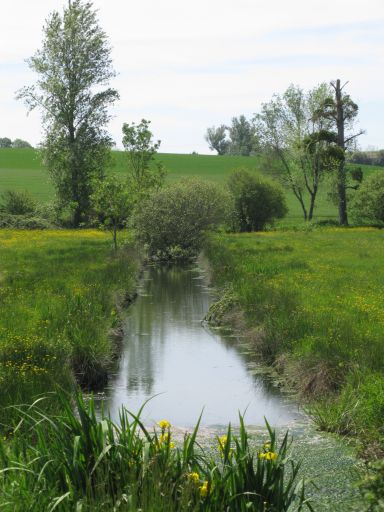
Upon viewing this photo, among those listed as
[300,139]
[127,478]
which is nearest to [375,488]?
[127,478]

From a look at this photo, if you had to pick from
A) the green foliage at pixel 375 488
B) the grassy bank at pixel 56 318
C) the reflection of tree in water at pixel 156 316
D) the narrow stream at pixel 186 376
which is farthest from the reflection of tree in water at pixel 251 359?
the green foliage at pixel 375 488

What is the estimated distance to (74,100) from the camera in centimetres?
5466

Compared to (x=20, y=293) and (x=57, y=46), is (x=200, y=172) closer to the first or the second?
(x=57, y=46)

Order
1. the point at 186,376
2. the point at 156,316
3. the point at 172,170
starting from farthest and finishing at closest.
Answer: the point at 172,170 < the point at 156,316 < the point at 186,376

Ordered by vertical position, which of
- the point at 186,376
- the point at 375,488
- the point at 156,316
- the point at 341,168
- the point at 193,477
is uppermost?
the point at 341,168

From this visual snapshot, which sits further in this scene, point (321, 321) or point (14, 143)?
point (14, 143)

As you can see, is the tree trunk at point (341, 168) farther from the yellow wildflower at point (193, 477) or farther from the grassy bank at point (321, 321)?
the yellow wildflower at point (193, 477)

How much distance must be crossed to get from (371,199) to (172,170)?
5076 cm

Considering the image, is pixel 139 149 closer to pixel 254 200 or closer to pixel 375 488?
pixel 254 200

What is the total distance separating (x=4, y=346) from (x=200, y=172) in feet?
309

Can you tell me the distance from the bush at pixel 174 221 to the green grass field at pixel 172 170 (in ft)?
98.5

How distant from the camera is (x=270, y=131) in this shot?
75750 mm

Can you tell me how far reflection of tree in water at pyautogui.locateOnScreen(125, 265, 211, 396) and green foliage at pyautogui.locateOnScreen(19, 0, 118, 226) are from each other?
21.7 m

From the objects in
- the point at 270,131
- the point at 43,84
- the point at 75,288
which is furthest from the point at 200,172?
the point at 75,288
